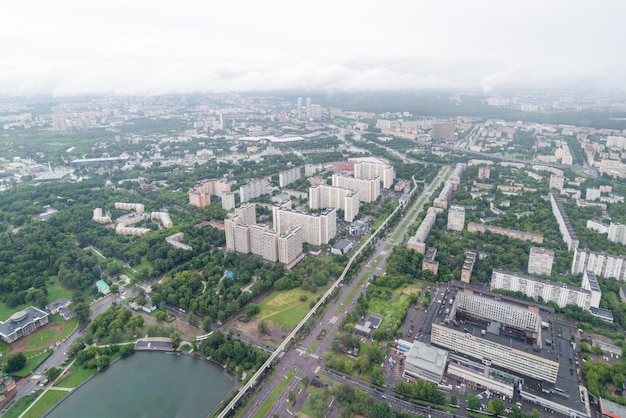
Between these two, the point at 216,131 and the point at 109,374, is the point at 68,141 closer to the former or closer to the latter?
the point at 216,131

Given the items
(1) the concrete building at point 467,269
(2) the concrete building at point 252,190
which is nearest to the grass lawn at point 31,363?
(1) the concrete building at point 467,269

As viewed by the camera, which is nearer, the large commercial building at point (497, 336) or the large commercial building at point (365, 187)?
the large commercial building at point (497, 336)

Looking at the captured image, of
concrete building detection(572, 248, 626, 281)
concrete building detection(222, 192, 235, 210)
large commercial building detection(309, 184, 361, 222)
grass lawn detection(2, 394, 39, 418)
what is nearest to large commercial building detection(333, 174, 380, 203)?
large commercial building detection(309, 184, 361, 222)

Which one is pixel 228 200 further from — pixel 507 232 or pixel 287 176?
pixel 507 232

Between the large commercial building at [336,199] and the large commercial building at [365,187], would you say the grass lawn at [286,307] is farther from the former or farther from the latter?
the large commercial building at [365,187]

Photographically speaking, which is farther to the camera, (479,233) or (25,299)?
(479,233)

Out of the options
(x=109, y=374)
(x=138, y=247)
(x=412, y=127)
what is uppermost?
(x=412, y=127)

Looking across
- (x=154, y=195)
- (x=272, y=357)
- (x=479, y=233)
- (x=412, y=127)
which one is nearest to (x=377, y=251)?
(x=479, y=233)
